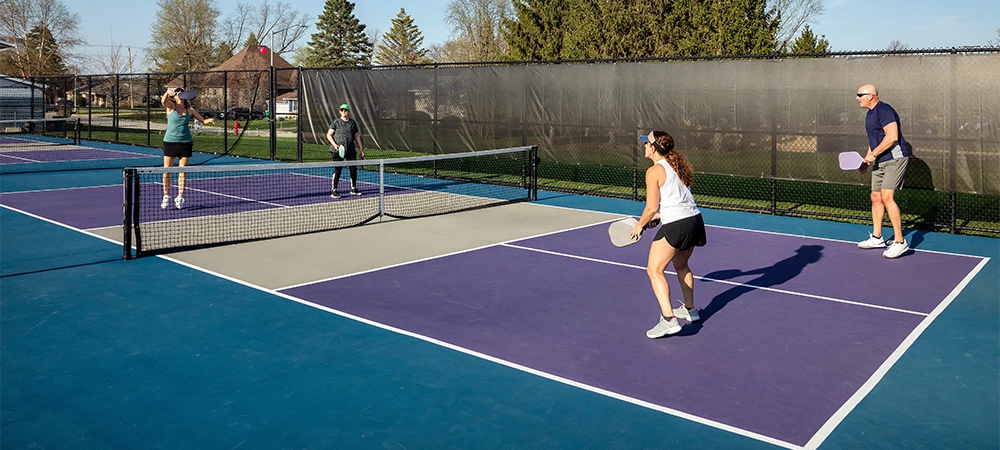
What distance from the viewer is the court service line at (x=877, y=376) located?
510 cm

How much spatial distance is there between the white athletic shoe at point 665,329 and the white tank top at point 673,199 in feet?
2.93

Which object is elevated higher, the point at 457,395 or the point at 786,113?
the point at 786,113

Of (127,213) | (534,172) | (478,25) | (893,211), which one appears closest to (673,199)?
(893,211)

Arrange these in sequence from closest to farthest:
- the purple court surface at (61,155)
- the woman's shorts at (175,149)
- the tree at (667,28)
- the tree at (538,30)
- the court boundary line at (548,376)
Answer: the court boundary line at (548,376) → the woman's shorts at (175,149) → the tree at (667,28) → the purple court surface at (61,155) → the tree at (538,30)

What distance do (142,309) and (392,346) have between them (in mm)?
2700

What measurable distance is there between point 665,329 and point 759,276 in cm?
306

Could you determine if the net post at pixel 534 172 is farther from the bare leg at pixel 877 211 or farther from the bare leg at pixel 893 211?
the bare leg at pixel 893 211

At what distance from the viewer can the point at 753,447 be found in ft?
16.0

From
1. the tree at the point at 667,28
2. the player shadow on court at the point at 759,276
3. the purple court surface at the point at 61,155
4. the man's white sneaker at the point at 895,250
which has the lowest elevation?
the player shadow on court at the point at 759,276

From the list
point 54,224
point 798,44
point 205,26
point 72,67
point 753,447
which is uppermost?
point 205,26

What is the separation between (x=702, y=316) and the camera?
7742mm

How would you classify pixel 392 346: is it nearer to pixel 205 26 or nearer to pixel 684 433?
pixel 684 433

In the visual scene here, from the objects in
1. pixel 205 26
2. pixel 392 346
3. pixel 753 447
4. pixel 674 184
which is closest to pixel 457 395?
pixel 392 346

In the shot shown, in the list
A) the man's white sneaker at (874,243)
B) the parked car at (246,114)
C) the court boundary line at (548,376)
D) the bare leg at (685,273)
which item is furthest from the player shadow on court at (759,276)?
the parked car at (246,114)
